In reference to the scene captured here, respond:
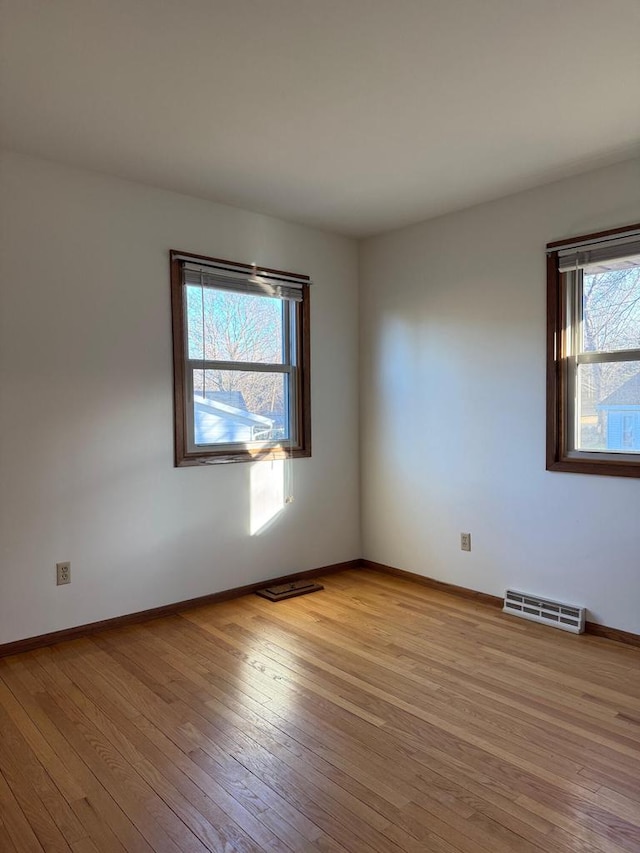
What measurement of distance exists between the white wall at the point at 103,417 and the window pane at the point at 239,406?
21 centimetres

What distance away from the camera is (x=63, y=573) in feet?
10.2

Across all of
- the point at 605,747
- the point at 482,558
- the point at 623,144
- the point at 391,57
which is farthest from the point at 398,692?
the point at 623,144

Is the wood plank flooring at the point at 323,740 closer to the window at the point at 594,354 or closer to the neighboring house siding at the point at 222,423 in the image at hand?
the window at the point at 594,354

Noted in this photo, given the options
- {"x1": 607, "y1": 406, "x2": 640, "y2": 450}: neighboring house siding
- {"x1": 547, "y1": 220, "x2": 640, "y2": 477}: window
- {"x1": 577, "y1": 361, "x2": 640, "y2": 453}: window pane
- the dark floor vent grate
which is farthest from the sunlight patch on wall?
{"x1": 607, "y1": 406, "x2": 640, "y2": 450}: neighboring house siding

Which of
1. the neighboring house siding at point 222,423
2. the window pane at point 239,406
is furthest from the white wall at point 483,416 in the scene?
the neighboring house siding at point 222,423

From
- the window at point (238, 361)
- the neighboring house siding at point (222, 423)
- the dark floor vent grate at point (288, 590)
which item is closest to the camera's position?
the window at point (238, 361)

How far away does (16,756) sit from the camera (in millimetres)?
2115

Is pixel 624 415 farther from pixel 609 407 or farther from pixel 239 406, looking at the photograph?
pixel 239 406

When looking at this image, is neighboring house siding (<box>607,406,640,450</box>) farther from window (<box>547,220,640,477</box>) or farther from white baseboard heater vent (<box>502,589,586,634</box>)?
white baseboard heater vent (<box>502,589,586,634</box>)

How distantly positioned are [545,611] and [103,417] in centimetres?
271

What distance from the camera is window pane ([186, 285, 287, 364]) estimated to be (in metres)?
3.64

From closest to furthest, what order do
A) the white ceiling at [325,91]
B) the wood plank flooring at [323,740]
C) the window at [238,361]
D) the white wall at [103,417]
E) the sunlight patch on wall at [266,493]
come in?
the wood plank flooring at [323,740] < the white ceiling at [325,91] < the white wall at [103,417] < the window at [238,361] < the sunlight patch on wall at [266,493]

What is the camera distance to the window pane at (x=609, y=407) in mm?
3117

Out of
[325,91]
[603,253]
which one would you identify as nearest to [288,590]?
[603,253]
